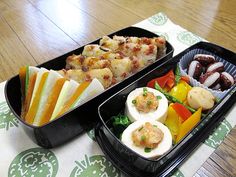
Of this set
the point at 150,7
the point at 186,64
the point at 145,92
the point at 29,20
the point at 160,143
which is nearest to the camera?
the point at 160,143

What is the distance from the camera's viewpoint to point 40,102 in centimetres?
72

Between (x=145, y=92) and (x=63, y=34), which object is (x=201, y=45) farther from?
(x=63, y=34)

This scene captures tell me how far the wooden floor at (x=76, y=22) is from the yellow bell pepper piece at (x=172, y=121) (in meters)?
0.61

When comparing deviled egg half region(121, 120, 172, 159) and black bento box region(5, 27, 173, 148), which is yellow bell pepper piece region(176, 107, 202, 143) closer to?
deviled egg half region(121, 120, 172, 159)

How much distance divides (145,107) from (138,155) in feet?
0.64

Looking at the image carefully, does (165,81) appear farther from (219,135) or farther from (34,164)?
(34,164)

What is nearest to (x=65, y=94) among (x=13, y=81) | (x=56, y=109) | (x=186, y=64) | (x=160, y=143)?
(x=56, y=109)

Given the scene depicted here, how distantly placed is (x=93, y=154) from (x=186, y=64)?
52cm

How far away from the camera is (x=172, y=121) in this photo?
0.75 meters

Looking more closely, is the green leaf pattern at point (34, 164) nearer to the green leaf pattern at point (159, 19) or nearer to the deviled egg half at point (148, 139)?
the deviled egg half at point (148, 139)

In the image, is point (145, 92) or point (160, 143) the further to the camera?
point (145, 92)

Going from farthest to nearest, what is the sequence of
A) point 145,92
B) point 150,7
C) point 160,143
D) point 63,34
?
1. point 150,7
2. point 63,34
3. point 145,92
4. point 160,143

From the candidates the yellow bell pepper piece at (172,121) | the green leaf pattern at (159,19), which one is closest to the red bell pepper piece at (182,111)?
the yellow bell pepper piece at (172,121)

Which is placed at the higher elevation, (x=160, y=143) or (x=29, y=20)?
(x=160, y=143)
